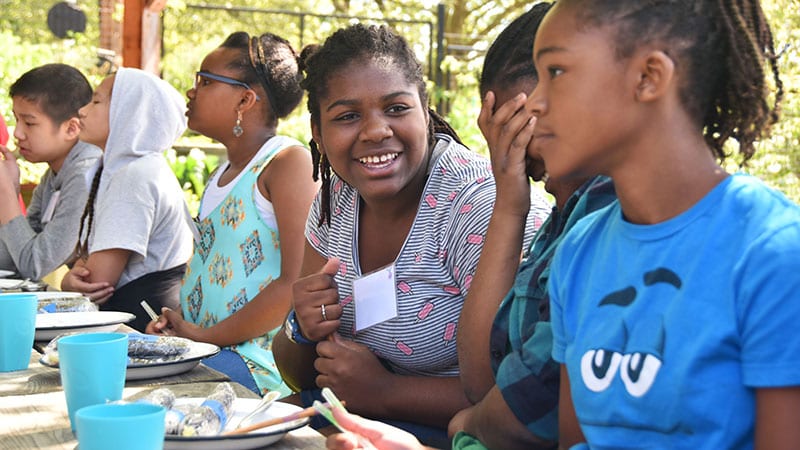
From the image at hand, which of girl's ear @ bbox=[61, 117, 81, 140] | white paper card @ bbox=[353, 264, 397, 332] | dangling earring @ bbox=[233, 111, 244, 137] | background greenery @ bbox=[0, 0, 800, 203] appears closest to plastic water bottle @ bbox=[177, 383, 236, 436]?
white paper card @ bbox=[353, 264, 397, 332]

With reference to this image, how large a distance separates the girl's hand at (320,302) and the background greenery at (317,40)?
2805 millimetres

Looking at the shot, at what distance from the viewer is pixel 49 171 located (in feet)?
13.8

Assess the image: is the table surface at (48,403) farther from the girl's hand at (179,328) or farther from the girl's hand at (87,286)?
the girl's hand at (87,286)

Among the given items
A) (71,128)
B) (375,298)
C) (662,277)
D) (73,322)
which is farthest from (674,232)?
(71,128)

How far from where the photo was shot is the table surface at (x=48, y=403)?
1.50 m

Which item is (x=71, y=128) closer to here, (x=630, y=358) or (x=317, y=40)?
(x=630, y=358)

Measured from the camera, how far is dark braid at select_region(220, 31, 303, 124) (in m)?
3.27

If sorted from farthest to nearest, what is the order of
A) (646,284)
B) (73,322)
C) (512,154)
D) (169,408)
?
(73,322) < (512,154) < (169,408) < (646,284)

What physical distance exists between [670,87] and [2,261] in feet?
10.9

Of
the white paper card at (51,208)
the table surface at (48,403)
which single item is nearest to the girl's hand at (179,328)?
the table surface at (48,403)

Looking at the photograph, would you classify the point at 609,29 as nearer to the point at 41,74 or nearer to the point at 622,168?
the point at 622,168

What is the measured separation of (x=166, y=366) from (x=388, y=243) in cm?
62

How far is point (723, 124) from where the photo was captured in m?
1.30

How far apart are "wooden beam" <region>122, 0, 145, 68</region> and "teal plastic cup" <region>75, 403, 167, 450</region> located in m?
5.61
